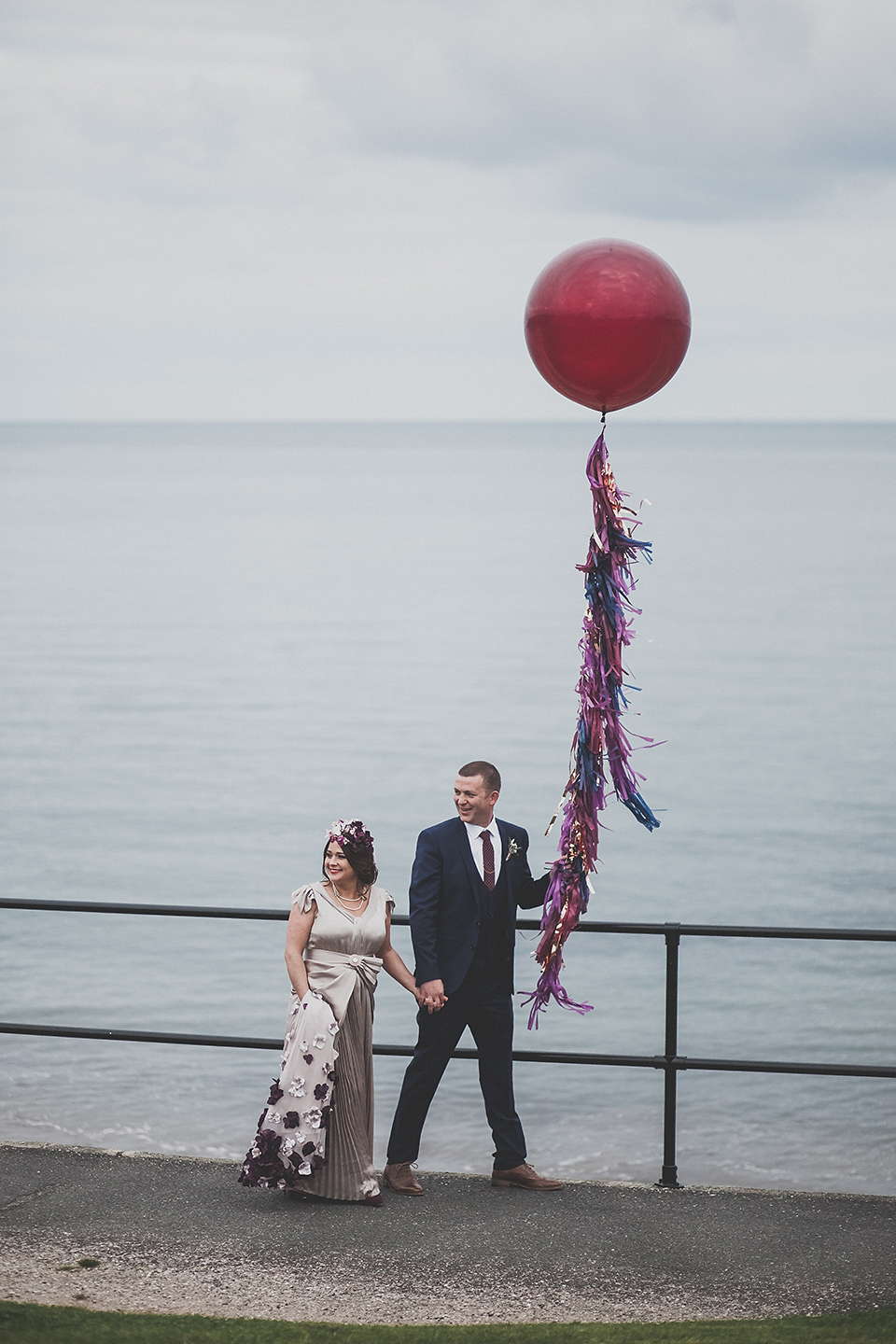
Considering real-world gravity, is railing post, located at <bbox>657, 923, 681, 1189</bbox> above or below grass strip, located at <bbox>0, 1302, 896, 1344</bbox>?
above

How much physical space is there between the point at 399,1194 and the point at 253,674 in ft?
101

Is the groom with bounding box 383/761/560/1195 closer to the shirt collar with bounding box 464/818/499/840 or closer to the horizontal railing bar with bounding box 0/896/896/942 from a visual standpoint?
the shirt collar with bounding box 464/818/499/840

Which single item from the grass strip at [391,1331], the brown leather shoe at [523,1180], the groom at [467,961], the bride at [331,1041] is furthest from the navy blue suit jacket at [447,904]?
the grass strip at [391,1331]

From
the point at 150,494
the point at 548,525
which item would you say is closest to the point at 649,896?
the point at 548,525

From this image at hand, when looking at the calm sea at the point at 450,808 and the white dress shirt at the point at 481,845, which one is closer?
the white dress shirt at the point at 481,845

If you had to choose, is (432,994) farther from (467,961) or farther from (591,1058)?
(591,1058)

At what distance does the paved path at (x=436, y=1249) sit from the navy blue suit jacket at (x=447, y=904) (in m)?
0.79

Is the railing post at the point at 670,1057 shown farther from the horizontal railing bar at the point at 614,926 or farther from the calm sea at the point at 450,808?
the calm sea at the point at 450,808

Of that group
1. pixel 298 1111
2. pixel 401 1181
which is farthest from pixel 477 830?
pixel 401 1181

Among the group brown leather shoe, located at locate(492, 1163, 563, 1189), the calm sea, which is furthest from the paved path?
the calm sea

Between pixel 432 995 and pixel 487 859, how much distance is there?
518 millimetres

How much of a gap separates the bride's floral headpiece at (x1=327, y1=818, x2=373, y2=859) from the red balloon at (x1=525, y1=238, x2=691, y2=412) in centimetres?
166

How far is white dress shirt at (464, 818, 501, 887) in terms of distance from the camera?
547 centimetres

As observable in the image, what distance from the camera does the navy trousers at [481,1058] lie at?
541 cm
